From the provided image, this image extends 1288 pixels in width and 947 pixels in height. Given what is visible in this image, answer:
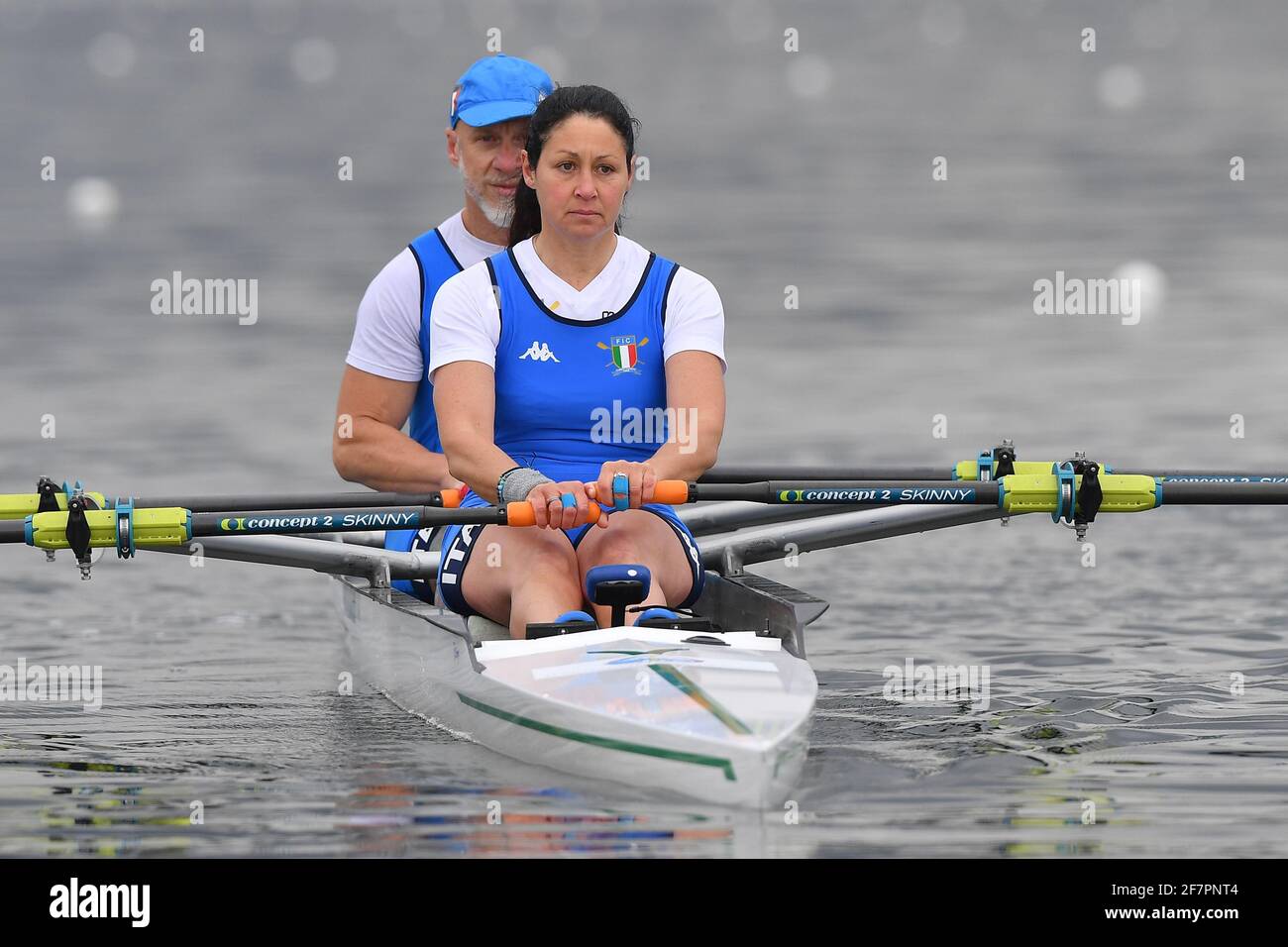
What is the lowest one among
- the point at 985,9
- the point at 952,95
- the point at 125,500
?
the point at 125,500

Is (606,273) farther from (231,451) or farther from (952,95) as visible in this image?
(952,95)

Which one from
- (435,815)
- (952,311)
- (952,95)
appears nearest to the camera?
(435,815)

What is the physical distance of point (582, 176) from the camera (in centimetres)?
607

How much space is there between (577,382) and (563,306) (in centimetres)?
25

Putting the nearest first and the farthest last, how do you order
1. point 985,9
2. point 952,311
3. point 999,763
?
1. point 999,763
2. point 952,311
3. point 985,9

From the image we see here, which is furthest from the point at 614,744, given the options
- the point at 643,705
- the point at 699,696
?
the point at 699,696

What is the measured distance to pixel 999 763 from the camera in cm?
612

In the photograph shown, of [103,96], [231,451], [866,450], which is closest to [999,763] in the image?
[866,450]

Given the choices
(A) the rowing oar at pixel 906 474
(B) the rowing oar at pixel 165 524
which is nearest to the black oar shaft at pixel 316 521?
(B) the rowing oar at pixel 165 524

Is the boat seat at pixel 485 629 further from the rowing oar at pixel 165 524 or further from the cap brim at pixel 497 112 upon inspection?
the cap brim at pixel 497 112

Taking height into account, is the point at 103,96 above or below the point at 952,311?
above

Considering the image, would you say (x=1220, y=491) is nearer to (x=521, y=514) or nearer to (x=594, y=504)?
(x=594, y=504)

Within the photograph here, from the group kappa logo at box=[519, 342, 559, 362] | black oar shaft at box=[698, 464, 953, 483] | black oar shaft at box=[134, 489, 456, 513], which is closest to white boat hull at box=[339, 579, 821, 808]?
black oar shaft at box=[134, 489, 456, 513]

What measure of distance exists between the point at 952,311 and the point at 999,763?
13431 millimetres
